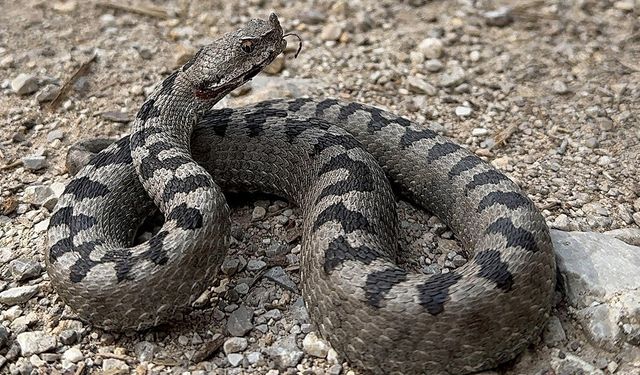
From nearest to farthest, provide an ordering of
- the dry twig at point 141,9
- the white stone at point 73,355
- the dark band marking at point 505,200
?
the white stone at point 73,355, the dark band marking at point 505,200, the dry twig at point 141,9

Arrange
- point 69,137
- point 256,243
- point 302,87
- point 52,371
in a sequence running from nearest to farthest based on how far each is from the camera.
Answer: point 52,371 < point 256,243 < point 69,137 < point 302,87

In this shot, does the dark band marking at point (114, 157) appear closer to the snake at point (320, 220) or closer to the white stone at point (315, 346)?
the snake at point (320, 220)

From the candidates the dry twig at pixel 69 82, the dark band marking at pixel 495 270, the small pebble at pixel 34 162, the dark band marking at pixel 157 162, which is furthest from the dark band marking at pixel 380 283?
the dry twig at pixel 69 82

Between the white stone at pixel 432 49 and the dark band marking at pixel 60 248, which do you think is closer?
the dark band marking at pixel 60 248

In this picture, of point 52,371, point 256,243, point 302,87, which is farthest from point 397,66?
point 52,371

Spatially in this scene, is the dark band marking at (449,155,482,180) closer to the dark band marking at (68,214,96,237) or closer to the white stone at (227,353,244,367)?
the white stone at (227,353,244,367)

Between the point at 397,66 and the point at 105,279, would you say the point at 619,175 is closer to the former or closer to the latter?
the point at 397,66
